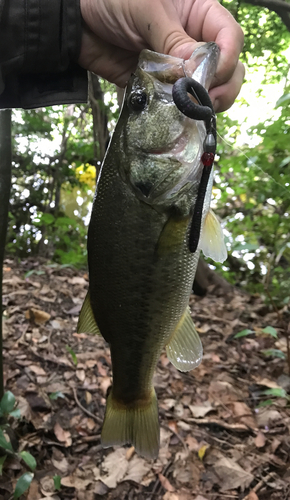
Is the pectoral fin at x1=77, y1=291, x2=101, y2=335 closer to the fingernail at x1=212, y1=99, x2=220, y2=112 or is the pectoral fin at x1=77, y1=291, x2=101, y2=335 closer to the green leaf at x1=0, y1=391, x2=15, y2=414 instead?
the fingernail at x1=212, y1=99, x2=220, y2=112

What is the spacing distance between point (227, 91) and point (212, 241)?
59 cm

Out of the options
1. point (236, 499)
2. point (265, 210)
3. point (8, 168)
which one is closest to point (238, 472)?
point (236, 499)

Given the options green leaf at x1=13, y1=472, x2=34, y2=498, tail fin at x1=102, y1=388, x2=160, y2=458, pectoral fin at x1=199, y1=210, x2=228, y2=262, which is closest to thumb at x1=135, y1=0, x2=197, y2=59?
pectoral fin at x1=199, y1=210, x2=228, y2=262

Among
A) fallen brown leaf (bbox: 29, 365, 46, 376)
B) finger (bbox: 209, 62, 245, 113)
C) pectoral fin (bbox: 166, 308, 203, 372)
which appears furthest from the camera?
fallen brown leaf (bbox: 29, 365, 46, 376)

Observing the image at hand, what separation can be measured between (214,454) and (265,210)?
5.07 meters

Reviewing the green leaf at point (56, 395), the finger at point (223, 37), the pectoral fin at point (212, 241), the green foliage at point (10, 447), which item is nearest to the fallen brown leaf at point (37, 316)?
the green leaf at point (56, 395)

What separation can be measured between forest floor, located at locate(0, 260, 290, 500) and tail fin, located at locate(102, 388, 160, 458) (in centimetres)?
93

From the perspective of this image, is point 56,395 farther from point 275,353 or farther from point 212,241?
point 275,353

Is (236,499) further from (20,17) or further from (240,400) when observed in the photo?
(20,17)

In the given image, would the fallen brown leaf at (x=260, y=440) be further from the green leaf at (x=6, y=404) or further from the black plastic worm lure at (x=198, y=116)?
the black plastic worm lure at (x=198, y=116)

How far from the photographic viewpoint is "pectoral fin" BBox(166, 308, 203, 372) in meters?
1.50

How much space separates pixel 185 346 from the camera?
5.00ft

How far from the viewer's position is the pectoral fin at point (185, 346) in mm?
1504

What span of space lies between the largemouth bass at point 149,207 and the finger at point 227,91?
17 cm
